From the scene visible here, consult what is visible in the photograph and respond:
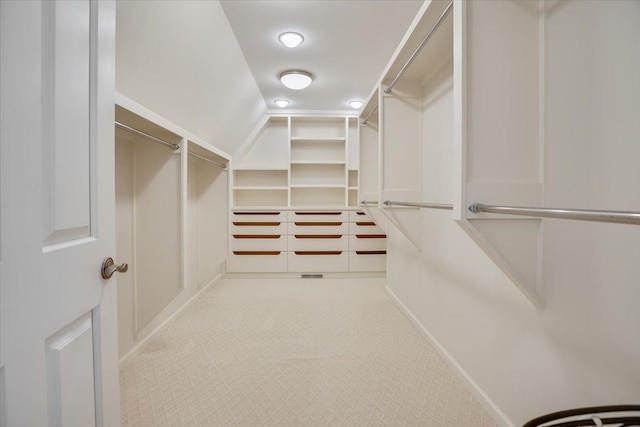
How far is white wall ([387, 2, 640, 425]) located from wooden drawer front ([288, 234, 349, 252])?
2.54m

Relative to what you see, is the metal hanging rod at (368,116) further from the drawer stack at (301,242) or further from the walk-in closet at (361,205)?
the drawer stack at (301,242)

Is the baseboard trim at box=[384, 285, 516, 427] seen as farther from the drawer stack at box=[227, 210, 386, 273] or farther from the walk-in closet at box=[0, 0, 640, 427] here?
the drawer stack at box=[227, 210, 386, 273]

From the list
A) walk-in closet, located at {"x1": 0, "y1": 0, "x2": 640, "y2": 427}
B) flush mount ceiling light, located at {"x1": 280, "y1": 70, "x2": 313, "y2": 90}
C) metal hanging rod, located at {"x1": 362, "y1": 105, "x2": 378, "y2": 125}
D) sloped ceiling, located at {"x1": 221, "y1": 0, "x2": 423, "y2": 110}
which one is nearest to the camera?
walk-in closet, located at {"x1": 0, "y1": 0, "x2": 640, "y2": 427}

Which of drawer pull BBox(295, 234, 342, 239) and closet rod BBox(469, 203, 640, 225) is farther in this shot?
drawer pull BBox(295, 234, 342, 239)

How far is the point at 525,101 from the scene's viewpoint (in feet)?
3.36

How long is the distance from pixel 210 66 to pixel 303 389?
87.0 inches

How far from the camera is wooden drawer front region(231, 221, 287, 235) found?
3.79 meters

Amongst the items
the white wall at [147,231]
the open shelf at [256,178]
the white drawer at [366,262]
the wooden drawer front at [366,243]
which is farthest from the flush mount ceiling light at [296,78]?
the white drawer at [366,262]

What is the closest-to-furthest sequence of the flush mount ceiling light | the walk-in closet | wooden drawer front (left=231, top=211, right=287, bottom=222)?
the walk-in closet → the flush mount ceiling light → wooden drawer front (left=231, top=211, right=287, bottom=222)

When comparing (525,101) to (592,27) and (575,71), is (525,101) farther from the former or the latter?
(592,27)

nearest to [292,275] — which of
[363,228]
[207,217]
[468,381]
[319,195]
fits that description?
[363,228]

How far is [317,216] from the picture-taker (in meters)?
3.81

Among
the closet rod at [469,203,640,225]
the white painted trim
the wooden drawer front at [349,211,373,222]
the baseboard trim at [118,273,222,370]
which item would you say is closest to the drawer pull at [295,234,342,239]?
the wooden drawer front at [349,211,373,222]

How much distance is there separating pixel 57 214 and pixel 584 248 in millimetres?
1428
